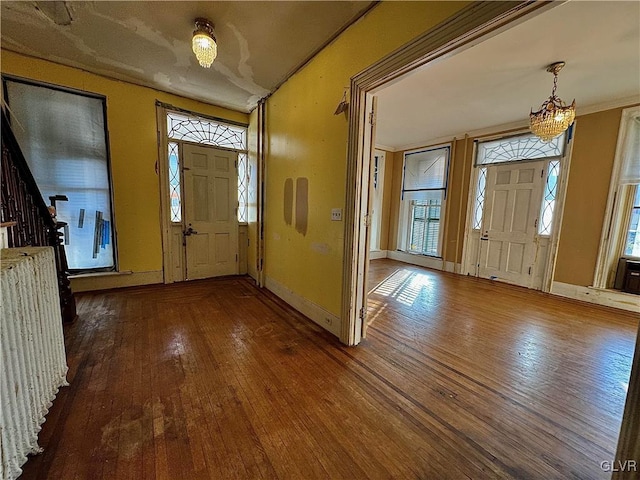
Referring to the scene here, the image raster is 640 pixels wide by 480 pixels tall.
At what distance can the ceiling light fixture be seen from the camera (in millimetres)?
2363

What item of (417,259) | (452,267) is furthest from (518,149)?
(417,259)

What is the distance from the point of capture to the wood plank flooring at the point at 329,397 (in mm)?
1323

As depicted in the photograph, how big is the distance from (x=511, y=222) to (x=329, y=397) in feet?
15.9

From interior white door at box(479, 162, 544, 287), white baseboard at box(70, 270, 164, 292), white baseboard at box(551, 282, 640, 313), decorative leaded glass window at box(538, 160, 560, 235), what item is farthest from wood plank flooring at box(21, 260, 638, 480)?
decorative leaded glass window at box(538, 160, 560, 235)

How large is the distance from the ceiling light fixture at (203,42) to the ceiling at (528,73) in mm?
1747

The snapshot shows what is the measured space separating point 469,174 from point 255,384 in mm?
5537

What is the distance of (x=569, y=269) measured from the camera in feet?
13.6

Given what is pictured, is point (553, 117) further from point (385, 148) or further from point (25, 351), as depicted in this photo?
point (25, 351)

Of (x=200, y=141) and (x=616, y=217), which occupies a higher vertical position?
(x=200, y=141)

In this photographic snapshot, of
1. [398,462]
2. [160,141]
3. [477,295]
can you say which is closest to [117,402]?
[398,462]

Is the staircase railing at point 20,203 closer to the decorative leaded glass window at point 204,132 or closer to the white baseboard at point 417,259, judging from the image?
the decorative leaded glass window at point 204,132

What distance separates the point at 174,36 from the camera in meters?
2.68

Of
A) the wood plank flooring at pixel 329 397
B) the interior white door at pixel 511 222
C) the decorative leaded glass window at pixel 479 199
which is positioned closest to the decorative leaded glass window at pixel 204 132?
the wood plank flooring at pixel 329 397

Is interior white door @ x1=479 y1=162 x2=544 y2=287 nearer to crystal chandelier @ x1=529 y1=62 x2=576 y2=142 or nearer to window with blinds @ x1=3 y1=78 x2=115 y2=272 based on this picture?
crystal chandelier @ x1=529 y1=62 x2=576 y2=142
